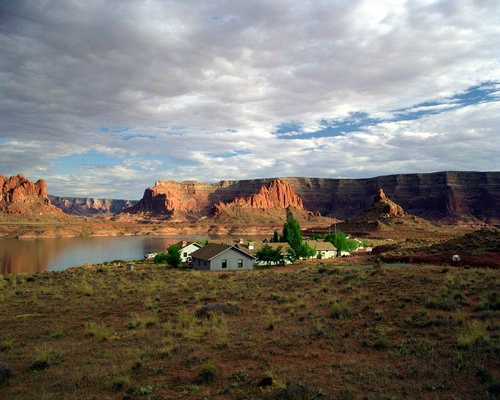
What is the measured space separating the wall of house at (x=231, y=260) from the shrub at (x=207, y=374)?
115 ft

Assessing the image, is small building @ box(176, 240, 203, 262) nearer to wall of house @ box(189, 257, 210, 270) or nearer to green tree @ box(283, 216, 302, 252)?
wall of house @ box(189, 257, 210, 270)

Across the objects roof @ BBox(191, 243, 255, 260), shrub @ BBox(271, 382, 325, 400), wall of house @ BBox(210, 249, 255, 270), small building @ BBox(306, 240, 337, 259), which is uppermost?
shrub @ BBox(271, 382, 325, 400)

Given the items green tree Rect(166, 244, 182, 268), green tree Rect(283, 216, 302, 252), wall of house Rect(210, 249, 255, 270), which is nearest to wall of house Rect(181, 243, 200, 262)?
green tree Rect(166, 244, 182, 268)

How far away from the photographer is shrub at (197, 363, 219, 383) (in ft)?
30.7

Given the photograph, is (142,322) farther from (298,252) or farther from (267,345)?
(298,252)

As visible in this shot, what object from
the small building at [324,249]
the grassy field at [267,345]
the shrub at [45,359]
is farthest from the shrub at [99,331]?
the small building at [324,249]

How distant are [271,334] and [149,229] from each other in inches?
7142

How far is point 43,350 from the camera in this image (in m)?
12.3

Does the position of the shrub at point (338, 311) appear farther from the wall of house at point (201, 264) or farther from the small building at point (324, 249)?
the small building at point (324, 249)

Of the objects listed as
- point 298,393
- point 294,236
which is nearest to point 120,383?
point 298,393

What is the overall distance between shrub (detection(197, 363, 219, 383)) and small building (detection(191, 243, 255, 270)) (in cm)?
3463

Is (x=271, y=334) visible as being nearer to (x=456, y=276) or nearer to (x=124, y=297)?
(x=124, y=297)

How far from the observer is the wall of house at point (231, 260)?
44562 millimetres

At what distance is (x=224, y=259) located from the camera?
4516 centimetres
